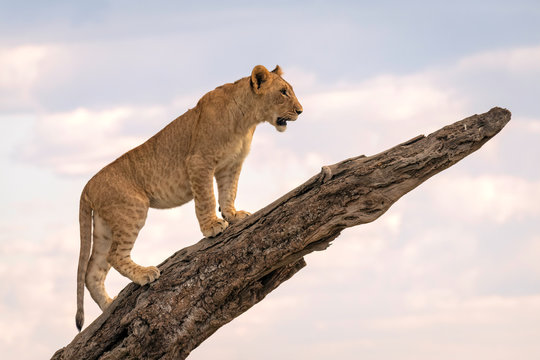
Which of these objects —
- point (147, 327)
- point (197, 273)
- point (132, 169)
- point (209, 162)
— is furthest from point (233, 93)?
point (147, 327)

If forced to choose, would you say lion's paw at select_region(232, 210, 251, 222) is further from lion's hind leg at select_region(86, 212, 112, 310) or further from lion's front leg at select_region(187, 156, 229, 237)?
lion's hind leg at select_region(86, 212, 112, 310)

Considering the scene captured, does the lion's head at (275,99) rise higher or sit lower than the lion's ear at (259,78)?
lower

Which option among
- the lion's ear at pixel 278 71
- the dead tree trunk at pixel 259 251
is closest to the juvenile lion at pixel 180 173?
the lion's ear at pixel 278 71

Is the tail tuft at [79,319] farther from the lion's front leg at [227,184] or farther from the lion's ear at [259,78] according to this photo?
the lion's ear at [259,78]

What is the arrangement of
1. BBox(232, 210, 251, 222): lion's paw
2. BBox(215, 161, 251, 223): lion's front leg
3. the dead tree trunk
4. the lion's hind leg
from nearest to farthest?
the dead tree trunk
BBox(232, 210, 251, 222): lion's paw
BBox(215, 161, 251, 223): lion's front leg
the lion's hind leg

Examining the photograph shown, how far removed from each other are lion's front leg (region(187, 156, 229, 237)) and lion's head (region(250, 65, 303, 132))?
3.19ft

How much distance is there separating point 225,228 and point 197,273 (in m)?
0.62

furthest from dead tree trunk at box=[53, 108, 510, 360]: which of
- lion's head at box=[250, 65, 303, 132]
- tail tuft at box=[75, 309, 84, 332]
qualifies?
lion's head at box=[250, 65, 303, 132]

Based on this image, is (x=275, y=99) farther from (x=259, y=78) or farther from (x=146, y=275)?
(x=146, y=275)

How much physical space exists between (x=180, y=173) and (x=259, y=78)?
1.53 meters

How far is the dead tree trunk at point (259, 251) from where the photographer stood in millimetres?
7305

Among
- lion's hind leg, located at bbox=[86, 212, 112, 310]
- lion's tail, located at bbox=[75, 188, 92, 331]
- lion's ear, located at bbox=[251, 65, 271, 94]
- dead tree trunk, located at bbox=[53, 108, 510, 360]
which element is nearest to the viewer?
dead tree trunk, located at bbox=[53, 108, 510, 360]

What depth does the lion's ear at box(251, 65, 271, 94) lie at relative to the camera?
8484 millimetres

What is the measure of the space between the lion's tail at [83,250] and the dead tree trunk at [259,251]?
41 centimetres
